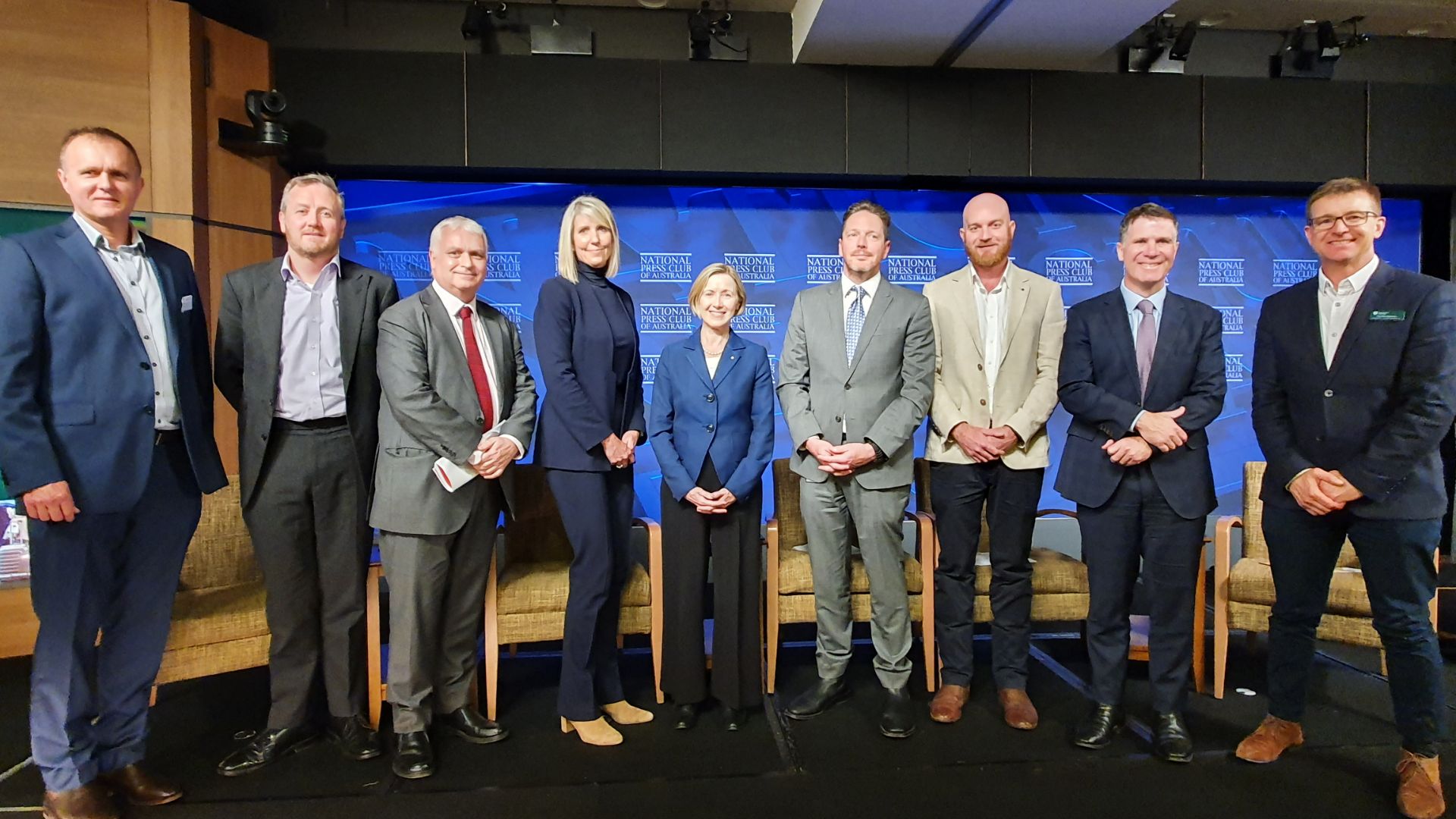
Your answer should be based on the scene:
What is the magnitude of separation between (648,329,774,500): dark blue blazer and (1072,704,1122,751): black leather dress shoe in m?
1.43

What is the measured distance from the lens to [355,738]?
2564 millimetres

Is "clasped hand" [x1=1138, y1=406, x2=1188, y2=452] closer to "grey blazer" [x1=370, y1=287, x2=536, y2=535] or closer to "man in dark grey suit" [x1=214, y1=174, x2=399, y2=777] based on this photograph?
"grey blazer" [x1=370, y1=287, x2=536, y2=535]

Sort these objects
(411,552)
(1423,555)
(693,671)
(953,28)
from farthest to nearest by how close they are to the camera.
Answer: (953,28) < (693,671) < (411,552) < (1423,555)

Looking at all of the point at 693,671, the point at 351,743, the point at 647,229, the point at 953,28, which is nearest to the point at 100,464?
the point at 351,743

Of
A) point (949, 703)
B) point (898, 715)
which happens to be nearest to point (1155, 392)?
point (949, 703)

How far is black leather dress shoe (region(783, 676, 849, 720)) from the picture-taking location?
287 cm

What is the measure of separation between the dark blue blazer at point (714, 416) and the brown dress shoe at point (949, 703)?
1.09 m

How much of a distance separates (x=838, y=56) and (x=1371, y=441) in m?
3.33

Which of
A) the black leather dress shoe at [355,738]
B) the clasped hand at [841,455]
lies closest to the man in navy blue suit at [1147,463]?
the clasped hand at [841,455]

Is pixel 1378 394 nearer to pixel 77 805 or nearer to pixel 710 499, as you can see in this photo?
pixel 710 499

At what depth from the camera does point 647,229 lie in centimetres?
503

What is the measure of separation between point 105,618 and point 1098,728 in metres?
3.22

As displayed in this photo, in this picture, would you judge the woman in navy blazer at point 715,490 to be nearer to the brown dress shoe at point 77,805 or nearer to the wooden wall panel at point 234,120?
the brown dress shoe at point 77,805

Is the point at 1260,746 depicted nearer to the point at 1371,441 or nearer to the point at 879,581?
the point at 1371,441
